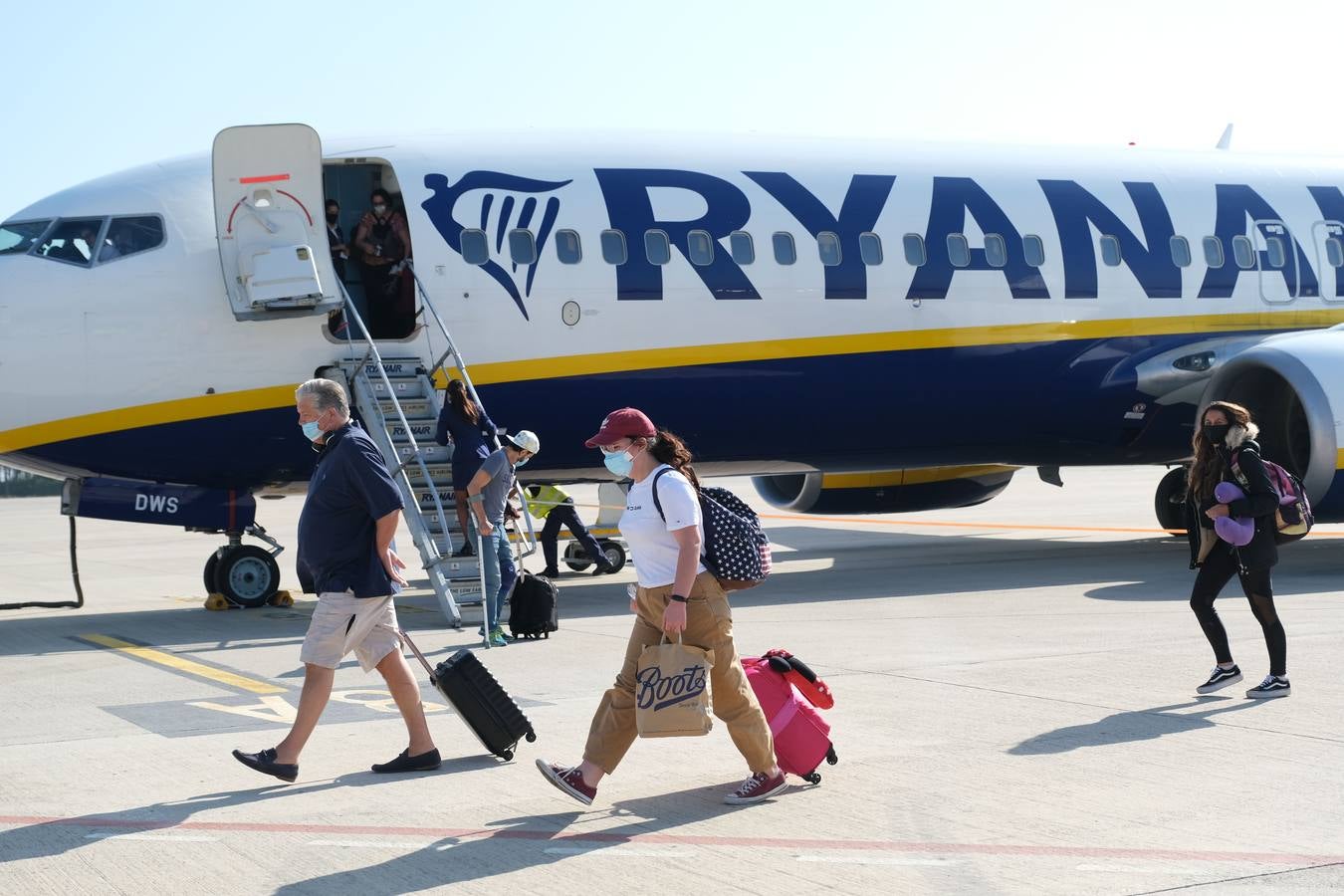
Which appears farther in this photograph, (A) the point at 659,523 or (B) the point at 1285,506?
(B) the point at 1285,506

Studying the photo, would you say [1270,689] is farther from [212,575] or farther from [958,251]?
[212,575]

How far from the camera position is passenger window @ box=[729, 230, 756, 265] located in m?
14.9

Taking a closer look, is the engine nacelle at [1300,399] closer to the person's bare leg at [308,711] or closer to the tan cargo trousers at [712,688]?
the tan cargo trousers at [712,688]

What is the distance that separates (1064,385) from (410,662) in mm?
8473

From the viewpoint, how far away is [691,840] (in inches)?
235

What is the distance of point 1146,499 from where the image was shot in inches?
1232

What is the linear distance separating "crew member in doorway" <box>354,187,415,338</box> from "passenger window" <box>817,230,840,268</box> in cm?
396

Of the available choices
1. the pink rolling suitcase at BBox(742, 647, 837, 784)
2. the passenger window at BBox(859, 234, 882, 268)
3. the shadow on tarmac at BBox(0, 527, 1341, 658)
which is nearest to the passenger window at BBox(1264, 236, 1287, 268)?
the shadow on tarmac at BBox(0, 527, 1341, 658)

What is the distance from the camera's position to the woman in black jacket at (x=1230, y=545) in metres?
8.66

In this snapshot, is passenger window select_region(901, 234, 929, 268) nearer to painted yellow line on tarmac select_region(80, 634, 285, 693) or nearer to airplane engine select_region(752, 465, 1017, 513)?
airplane engine select_region(752, 465, 1017, 513)

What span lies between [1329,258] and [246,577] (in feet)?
40.7

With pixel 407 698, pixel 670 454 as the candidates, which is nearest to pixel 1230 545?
pixel 670 454

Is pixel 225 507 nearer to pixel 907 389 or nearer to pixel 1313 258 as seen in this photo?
pixel 907 389

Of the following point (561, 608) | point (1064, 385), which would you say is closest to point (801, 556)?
point (1064, 385)
